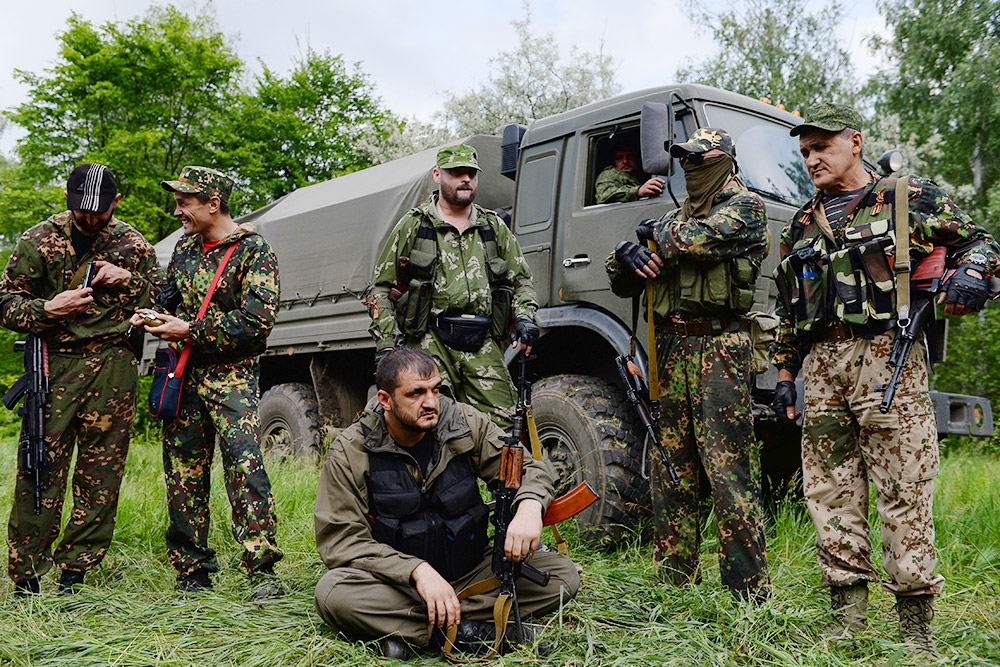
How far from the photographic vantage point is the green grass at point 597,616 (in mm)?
2797

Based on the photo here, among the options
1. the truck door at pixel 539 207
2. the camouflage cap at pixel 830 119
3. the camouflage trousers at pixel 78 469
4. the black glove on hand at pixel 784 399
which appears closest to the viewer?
the camouflage cap at pixel 830 119

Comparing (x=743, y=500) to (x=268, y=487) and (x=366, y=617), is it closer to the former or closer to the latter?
(x=366, y=617)

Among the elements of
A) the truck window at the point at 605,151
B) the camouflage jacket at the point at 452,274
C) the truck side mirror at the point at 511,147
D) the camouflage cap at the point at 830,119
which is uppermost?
the truck side mirror at the point at 511,147

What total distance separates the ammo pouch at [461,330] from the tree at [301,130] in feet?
47.4

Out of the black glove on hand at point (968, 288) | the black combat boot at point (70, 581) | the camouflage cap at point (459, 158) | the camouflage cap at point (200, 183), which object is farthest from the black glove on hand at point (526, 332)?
the black combat boot at point (70, 581)

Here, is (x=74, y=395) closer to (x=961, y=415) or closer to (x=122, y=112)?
(x=961, y=415)

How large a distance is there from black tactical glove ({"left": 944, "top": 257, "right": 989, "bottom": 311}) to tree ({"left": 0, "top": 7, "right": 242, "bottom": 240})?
1500 centimetres

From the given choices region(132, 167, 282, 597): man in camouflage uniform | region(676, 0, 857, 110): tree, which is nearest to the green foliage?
region(676, 0, 857, 110): tree

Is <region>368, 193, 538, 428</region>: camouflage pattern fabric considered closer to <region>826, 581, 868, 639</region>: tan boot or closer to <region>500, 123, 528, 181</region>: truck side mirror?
Result: <region>500, 123, 528, 181</region>: truck side mirror

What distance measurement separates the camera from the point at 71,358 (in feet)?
12.7

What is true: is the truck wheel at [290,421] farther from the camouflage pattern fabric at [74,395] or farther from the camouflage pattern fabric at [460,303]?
the camouflage pattern fabric at [460,303]

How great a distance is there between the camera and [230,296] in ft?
12.5

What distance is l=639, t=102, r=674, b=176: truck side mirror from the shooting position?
151 inches

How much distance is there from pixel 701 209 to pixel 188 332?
2.32m
